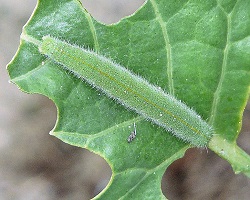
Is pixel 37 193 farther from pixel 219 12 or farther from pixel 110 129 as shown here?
pixel 219 12

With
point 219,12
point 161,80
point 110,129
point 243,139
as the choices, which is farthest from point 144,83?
point 243,139

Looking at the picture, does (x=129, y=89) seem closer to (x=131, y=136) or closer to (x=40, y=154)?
(x=131, y=136)

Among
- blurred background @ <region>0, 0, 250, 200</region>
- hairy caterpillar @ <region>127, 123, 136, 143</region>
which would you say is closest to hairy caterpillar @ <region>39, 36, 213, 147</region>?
hairy caterpillar @ <region>127, 123, 136, 143</region>

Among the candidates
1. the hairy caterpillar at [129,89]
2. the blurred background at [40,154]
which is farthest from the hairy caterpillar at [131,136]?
A: the blurred background at [40,154]

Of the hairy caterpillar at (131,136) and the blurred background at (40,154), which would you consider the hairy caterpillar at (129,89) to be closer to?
the hairy caterpillar at (131,136)

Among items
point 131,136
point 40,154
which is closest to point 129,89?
point 131,136
